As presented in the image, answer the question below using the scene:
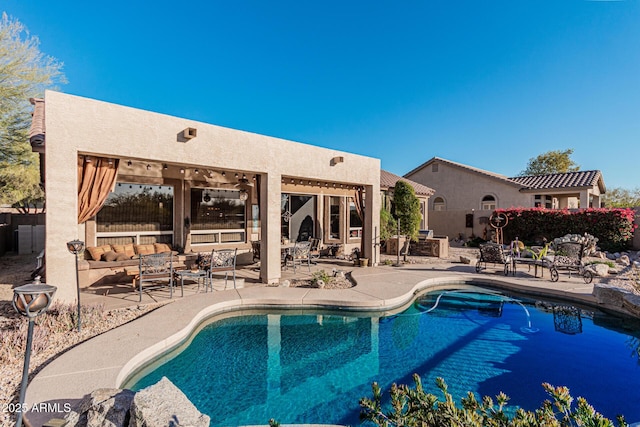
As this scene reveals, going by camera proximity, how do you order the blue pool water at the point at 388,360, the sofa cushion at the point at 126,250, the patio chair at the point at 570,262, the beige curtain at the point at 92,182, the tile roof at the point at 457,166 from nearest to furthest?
the blue pool water at the point at 388,360 < the beige curtain at the point at 92,182 < the sofa cushion at the point at 126,250 < the patio chair at the point at 570,262 < the tile roof at the point at 457,166

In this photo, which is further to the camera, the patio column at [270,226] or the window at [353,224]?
the window at [353,224]

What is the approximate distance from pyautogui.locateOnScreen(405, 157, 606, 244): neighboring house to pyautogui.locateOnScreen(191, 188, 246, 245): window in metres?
21.9

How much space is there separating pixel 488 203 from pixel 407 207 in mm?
17699

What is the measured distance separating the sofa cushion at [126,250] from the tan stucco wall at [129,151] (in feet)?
4.47

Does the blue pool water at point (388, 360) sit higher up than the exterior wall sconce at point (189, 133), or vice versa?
the exterior wall sconce at point (189, 133)

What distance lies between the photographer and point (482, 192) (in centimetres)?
3156

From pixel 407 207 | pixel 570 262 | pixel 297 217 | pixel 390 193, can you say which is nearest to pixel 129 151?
pixel 297 217

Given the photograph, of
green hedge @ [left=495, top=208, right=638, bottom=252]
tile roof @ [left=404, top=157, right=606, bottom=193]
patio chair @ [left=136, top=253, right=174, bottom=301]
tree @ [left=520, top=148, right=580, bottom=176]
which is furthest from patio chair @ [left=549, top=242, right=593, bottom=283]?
tree @ [left=520, top=148, right=580, bottom=176]

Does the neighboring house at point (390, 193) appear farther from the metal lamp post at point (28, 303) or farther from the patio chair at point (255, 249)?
the metal lamp post at point (28, 303)

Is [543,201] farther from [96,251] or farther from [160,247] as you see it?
[96,251]

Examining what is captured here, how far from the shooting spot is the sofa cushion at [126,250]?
1198 centimetres

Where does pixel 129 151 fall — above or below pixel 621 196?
below

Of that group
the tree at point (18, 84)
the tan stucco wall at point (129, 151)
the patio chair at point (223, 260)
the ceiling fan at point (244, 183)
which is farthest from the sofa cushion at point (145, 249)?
the tree at point (18, 84)

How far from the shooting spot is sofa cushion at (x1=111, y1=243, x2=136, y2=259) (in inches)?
472
